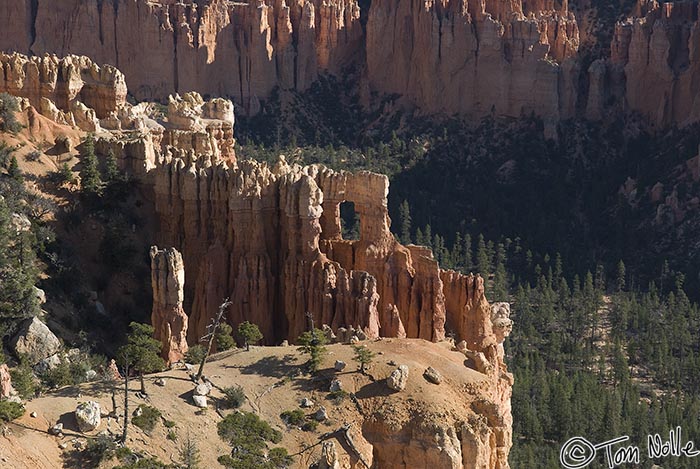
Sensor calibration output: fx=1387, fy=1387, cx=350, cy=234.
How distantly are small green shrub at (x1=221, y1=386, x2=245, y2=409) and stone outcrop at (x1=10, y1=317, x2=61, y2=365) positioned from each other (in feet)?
44.2

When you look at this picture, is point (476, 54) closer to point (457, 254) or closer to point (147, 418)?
point (457, 254)

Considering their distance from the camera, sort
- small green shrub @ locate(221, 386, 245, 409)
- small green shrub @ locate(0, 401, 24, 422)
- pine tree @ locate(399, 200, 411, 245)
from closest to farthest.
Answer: small green shrub @ locate(0, 401, 24, 422)
small green shrub @ locate(221, 386, 245, 409)
pine tree @ locate(399, 200, 411, 245)

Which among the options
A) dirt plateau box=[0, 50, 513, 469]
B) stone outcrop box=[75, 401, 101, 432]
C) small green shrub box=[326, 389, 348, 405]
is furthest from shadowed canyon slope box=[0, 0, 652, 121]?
stone outcrop box=[75, 401, 101, 432]

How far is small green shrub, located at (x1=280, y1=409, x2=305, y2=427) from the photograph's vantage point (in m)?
45.8

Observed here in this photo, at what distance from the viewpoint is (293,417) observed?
45.8m

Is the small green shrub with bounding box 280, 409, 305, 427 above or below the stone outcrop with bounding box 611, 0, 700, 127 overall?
below

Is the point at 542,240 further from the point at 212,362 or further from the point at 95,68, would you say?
the point at 212,362

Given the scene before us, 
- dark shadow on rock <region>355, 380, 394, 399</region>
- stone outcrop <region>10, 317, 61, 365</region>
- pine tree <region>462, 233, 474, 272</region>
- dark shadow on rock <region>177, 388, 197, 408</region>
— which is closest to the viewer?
dark shadow on rock <region>177, 388, 197, 408</region>

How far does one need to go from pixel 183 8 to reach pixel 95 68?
65702mm

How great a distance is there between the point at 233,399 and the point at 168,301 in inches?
529

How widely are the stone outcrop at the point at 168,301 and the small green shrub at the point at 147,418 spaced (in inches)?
544

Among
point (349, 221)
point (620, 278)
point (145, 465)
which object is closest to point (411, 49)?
point (349, 221)

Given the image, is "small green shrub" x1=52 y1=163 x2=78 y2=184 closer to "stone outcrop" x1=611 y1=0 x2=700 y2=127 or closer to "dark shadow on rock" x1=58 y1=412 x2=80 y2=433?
"dark shadow on rock" x1=58 y1=412 x2=80 y2=433

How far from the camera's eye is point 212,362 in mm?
49500
